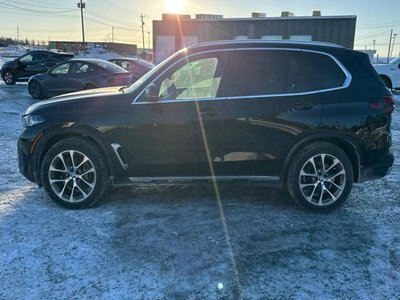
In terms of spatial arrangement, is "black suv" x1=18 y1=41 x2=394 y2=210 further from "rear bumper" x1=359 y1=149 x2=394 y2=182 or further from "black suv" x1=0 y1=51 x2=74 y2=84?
"black suv" x1=0 y1=51 x2=74 y2=84

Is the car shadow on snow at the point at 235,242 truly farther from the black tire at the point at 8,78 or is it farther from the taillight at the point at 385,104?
the black tire at the point at 8,78

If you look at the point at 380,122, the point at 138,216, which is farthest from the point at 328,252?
the point at 138,216

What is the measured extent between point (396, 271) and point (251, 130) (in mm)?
1912

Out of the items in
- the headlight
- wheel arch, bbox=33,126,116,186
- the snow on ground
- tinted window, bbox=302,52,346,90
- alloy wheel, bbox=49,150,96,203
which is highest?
tinted window, bbox=302,52,346,90

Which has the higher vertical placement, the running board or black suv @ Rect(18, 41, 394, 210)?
black suv @ Rect(18, 41, 394, 210)

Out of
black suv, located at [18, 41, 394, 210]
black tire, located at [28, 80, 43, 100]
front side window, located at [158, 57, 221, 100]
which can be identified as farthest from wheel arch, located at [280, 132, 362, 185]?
black tire, located at [28, 80, 43, 100]

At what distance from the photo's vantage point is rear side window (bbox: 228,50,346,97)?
14.3 feet

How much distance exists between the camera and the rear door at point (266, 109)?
14.1 ft

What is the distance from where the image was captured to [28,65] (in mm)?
19500

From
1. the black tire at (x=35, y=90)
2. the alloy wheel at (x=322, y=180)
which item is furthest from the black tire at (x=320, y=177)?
the black tire at (x=35, y=90)

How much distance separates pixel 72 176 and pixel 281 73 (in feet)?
8.52

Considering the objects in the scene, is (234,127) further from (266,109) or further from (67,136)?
(67,136)

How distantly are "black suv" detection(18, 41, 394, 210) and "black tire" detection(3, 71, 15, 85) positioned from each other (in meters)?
17.3

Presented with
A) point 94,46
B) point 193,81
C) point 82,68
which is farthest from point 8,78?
point 94,46
